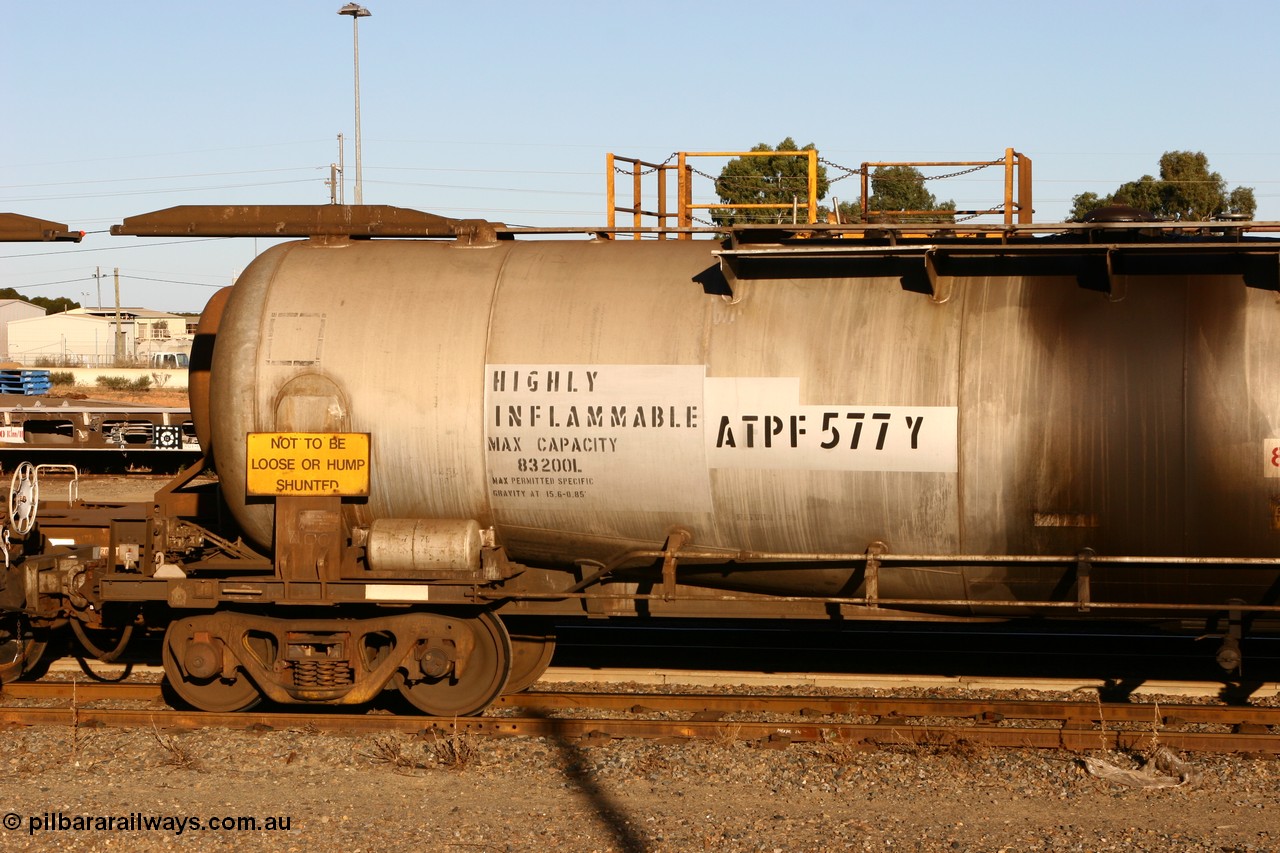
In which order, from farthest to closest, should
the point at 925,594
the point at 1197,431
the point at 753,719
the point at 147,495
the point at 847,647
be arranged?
the point at 147,495 → the point at 847,647 → the point at 753,719 → the point at 925,594 → the point at 1197,431

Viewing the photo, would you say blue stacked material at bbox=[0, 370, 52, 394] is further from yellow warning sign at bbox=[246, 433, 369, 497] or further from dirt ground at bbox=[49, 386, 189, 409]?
yellow warning sign at bbox=[246, 433, 369, 497]

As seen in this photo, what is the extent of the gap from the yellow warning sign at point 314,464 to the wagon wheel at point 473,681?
1467 mm

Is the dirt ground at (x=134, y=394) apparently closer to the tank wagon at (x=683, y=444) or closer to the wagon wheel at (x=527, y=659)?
the tank wagon at (x=683, y=444)

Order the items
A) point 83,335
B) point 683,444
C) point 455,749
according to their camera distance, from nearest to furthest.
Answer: point 455,749 < point 683,444 < point 83,335

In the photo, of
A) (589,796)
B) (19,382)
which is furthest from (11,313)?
(589,796)

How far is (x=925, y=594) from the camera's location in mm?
9188

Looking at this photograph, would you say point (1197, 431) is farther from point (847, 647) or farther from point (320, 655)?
point (320, 655)

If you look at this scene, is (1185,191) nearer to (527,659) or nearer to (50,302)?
(527,659)

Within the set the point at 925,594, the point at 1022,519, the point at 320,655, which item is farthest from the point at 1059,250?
the point at 320,655

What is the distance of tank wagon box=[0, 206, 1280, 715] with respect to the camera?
28.2ft

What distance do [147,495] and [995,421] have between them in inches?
720

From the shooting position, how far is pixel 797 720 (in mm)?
9766

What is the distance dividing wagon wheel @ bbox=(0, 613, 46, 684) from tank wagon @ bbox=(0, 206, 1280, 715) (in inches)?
22.7

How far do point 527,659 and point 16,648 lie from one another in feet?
15.5
